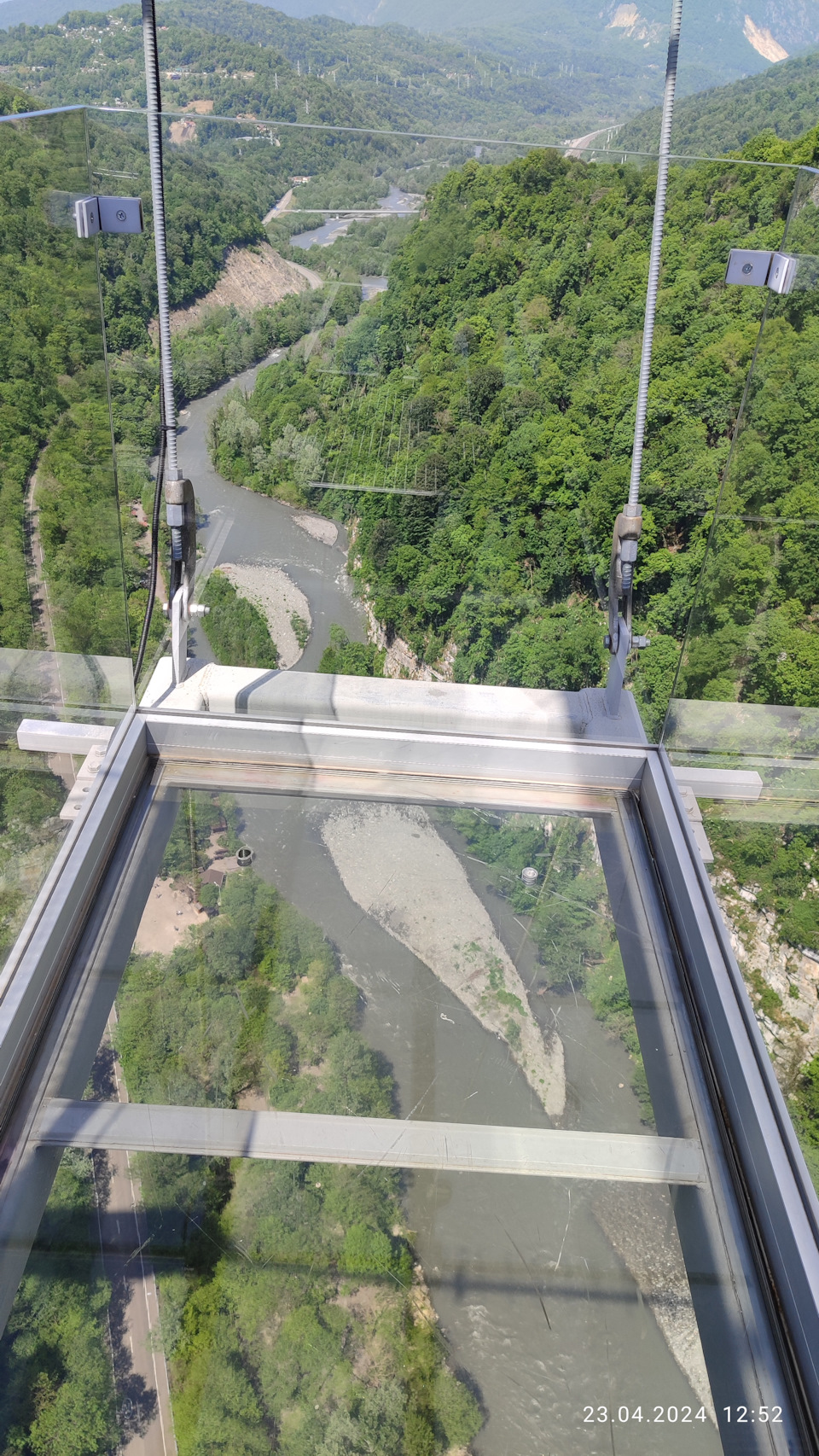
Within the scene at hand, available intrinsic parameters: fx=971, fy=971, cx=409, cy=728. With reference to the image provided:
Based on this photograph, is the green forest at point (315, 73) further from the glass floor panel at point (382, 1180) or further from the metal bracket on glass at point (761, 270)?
the glass floor panel at point (382, 1180)

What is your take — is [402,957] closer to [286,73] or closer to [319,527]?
[319,527]

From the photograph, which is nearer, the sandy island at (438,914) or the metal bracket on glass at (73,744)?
the sandy island at (438,914)

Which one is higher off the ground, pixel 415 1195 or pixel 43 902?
pixel 43 902

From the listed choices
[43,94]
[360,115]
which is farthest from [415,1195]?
[360,115]

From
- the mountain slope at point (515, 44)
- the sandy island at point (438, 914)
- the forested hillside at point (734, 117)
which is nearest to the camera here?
the sandy island at point (438, 914)

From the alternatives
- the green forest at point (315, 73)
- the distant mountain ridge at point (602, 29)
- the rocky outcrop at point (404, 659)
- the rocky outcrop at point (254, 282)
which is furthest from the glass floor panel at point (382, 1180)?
the distant mountain ridge at point (602, 29)

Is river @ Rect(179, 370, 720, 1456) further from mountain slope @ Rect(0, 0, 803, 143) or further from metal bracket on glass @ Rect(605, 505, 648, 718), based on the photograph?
mountain slope @ Rect(0, 0, 803, 143)

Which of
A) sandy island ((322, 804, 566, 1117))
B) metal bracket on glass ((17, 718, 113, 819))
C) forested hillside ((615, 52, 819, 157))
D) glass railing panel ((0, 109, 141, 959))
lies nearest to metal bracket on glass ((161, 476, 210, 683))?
glass railing panel ((0, 109, 141, 959))

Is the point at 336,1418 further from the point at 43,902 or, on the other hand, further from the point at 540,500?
the point at 540,500

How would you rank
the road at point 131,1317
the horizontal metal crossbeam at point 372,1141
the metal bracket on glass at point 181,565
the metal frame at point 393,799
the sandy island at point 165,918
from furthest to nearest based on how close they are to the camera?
the metal bracket on glass at point 181,565 < the sandy island at point 165,918 < the horizontal metal crossbeam at point 372,1141 < the metal frame at point 393,799 < the road at point 131,1317
